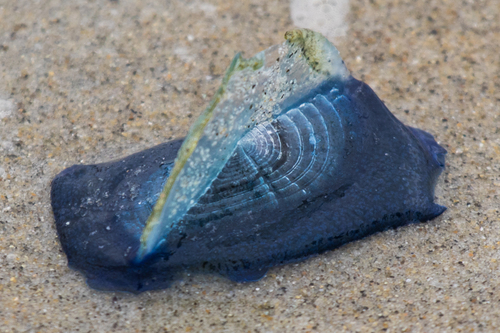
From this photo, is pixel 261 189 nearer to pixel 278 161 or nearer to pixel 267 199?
pixel 267 199

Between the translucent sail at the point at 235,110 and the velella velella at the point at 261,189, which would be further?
the velella velella at the point at 261,189

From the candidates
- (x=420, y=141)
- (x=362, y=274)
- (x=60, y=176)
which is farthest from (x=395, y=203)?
(x=60, y=176)

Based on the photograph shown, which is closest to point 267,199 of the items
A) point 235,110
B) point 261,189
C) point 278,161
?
point 261,189

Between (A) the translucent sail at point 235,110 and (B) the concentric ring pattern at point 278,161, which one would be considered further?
(B) the concentric ring pattern at point 278,161

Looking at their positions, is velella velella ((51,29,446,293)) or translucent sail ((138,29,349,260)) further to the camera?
velella velella ((51,29,446,293))

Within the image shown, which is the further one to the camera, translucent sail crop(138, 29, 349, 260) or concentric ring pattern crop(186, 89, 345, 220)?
concentric ring pattern crop(186, 89, 345, 220)
